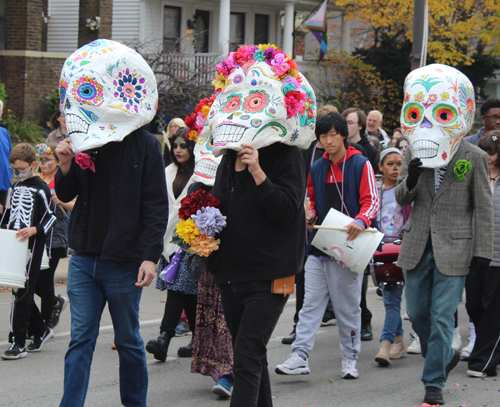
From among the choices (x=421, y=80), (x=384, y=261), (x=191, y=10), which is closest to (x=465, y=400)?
(x=384, y=261)

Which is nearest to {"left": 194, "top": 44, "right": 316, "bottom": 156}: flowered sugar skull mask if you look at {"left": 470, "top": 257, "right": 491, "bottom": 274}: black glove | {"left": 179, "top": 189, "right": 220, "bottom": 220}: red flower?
{"left": 179, "top": 189, "right": 220, "bottom": 220}: red flower

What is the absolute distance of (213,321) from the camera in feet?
17.9

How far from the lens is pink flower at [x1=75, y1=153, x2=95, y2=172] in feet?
13.7

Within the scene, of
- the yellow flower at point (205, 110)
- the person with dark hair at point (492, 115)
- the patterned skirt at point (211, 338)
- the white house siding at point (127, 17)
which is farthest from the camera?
the white house siding at point (127, 17)

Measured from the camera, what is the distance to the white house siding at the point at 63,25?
24828 millimetres

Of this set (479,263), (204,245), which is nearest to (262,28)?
(479,263)

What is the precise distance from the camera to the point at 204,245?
392 centimetres

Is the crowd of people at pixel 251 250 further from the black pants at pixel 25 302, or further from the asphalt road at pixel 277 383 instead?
the asphalt road at pixel 277 383

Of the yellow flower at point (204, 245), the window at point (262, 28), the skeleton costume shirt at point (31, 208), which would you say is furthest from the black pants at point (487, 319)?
the window at point (262, 28)

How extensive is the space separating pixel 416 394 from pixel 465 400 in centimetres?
36

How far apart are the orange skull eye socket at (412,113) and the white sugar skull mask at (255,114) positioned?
4.40 ft

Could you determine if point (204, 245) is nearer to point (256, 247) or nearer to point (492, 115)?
point (256, 247)

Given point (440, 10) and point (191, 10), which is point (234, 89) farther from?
point (191, 10)

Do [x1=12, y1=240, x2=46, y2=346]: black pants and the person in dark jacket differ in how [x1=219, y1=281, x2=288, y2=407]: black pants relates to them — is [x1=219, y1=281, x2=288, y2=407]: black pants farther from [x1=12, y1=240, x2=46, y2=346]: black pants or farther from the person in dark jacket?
[x1=12, y1=240, x2=46, y2=346]: black pants
